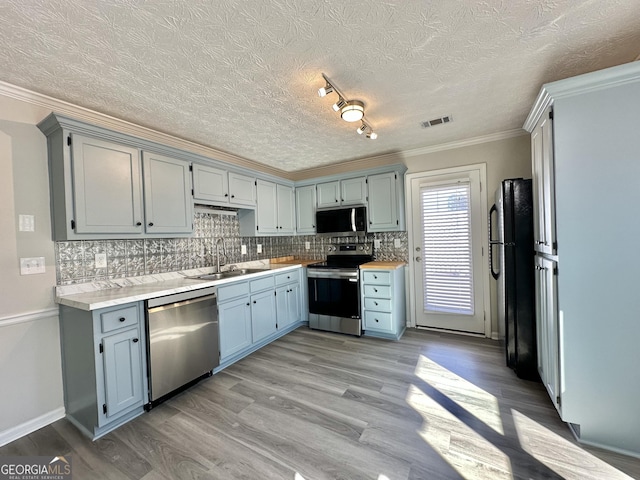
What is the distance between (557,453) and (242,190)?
360 centimetres

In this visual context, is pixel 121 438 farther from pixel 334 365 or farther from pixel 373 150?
pixel 373 150

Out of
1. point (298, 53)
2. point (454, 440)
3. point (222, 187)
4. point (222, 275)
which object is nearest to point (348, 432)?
point (454, 440)

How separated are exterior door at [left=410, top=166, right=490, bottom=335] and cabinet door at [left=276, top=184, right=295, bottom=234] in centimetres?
187

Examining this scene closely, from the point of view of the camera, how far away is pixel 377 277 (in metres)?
3.31

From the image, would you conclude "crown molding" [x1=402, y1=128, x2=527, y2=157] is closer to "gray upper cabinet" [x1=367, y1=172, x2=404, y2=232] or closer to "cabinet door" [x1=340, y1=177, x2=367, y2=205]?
"gray upper cabinet" [x1=367, y1=172, x2=404, y2=232]

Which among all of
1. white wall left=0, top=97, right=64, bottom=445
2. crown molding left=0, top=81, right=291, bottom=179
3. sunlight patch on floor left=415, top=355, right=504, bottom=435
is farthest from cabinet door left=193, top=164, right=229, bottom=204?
sunlight patch on floor left=415, top=355, right=504, bottom=435

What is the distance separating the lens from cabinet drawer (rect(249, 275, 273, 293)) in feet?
9.92

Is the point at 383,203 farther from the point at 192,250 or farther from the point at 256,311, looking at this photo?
the point at 192,250

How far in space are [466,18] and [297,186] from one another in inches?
123

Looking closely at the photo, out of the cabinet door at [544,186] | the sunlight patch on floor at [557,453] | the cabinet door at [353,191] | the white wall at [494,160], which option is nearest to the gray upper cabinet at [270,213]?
the cabinet door at [353,191]

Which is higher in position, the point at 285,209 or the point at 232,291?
the point at 285,209

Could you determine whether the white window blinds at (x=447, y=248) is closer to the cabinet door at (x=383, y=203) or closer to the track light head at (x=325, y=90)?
the cabinet door at (x=383, y=203)

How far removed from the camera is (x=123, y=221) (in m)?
2.21

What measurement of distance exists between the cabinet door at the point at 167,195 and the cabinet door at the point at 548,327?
314 cm
